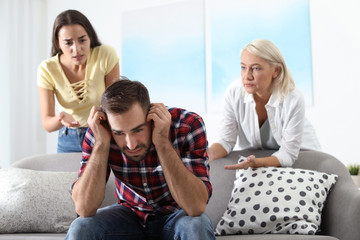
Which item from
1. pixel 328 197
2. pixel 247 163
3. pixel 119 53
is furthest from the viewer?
pixel 119 53

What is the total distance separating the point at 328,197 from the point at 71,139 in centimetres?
141

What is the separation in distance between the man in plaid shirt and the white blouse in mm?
649

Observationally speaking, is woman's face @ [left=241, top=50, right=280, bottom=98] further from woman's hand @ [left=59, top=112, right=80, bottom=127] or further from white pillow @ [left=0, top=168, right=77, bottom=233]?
white pillow @ [left=0, top=168, right=77, bottom=233]

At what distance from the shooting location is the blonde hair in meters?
2.16

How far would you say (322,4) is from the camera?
3.43 metres

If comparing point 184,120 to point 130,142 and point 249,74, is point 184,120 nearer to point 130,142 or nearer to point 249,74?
point 130,142

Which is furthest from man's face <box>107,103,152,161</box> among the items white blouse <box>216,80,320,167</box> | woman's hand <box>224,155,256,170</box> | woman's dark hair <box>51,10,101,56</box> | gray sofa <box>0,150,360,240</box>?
woman's dark hair <box>51,10,101,56</box>

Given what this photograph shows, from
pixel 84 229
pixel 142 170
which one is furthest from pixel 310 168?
pixel 84 229

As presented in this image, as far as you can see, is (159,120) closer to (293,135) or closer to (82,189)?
(82,189)

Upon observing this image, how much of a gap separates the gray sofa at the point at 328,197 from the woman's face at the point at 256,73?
360 mm

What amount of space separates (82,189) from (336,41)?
99.9 inches

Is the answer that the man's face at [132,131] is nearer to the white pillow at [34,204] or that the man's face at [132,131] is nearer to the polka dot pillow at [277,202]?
the polka dot pillow at [277,202]

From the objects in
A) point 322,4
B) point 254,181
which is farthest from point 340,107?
point 254,181

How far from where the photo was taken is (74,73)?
2418 millimetres
